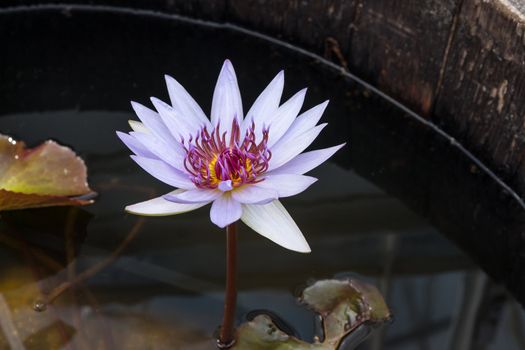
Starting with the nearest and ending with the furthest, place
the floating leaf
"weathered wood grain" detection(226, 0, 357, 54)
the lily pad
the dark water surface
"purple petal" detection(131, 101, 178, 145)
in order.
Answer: "purple petal" detection(131, 101, 178, 145)
the floating leaf
the dark water surface
the lily pad
"weathered wood grain" detection(226, 0, 357, 54)

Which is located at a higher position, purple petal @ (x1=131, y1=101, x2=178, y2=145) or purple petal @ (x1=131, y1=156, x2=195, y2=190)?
purple petal @ (x1=131, y1=101, x2=178, y2=145)

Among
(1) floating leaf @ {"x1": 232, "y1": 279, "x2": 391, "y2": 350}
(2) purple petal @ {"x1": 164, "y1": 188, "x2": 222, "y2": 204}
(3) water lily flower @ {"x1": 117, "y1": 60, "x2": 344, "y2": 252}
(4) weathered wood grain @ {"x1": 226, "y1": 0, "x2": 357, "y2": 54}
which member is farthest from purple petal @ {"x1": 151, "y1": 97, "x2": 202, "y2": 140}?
(4) weathered wood grain @ {"x1": 226, "y1": 0, "x2": 357, "y2": 54}

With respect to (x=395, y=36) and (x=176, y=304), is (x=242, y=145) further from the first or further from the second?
(x=395, y=36)

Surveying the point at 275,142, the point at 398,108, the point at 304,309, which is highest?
the point at 275,142

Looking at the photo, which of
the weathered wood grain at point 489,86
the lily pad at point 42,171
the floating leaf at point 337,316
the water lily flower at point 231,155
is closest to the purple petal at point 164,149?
the water lily flower at point 231,155

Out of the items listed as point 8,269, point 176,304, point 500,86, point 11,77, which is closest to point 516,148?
point 500,86

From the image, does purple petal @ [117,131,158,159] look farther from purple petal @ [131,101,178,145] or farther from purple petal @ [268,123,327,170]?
purple petal @ [268,123,327,170]

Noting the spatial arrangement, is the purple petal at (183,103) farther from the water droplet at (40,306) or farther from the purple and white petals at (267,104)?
the water droplet at (40,306)
